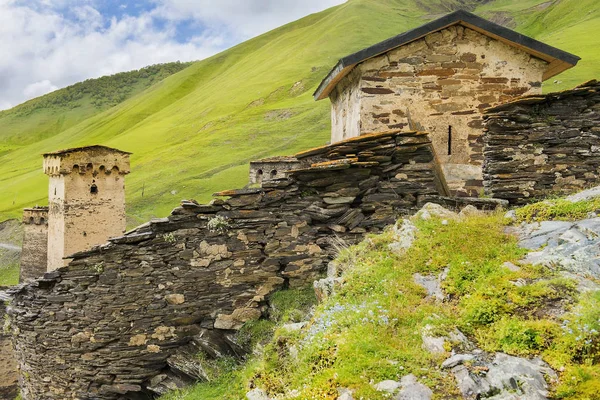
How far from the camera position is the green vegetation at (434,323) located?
4090mm

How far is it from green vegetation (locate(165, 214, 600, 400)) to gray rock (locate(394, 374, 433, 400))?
0.07 meters

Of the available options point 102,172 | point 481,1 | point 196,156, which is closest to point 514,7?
point 481,1

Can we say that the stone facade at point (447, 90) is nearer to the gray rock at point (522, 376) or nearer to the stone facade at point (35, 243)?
the gray rock at point (522, 376)

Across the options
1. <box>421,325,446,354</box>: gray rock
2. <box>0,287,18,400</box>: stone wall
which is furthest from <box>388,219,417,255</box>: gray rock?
<box>0,287,18,400</box>: stone wall

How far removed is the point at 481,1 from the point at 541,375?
18543 cm

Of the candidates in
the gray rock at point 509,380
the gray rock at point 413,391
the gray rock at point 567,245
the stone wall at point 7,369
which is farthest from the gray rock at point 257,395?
the stone wall at point 7,369

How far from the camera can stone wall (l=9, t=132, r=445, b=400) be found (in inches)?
356

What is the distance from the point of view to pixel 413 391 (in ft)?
13.2

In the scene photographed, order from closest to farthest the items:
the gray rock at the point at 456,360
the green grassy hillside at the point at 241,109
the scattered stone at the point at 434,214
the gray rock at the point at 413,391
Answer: the gray rock at the point at 413,391
the gray rock at the point at 456,360
the scattered stone at the point at 434,214
the green grassy hillside at the point at 241,109

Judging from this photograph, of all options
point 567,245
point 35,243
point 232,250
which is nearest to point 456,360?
point 567,245

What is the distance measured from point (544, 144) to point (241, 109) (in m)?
79.9

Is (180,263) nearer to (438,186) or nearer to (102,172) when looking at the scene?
(438,186)

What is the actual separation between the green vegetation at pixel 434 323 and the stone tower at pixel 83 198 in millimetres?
21908

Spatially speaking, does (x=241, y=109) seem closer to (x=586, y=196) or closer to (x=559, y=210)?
(x=586, y=196)
